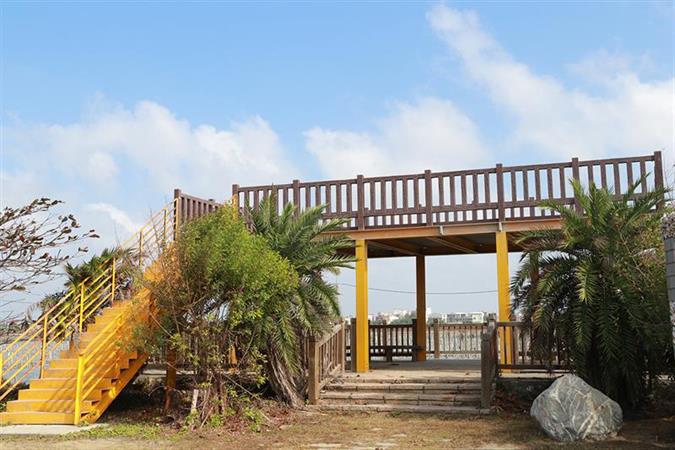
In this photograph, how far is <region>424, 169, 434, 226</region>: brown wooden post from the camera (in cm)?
1540

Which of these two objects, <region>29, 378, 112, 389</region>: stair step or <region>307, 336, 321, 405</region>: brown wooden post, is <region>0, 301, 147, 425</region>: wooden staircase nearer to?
<region>29, 378, 112, 389</region>: stair step

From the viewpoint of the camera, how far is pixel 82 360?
11.0 m

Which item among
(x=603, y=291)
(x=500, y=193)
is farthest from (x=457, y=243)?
(x=603, y=291)

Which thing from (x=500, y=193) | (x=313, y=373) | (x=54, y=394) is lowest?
(x=54, y=394)

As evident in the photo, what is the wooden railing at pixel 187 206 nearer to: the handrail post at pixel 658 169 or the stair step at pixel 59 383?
the stair step at pixel 59 383

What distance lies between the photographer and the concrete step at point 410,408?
11821mm

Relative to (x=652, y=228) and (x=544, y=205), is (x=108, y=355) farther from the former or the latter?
(x=652, y=228)

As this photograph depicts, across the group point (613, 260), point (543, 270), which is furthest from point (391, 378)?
point (613, 260)

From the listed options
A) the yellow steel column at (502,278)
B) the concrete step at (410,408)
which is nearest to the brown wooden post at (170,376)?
the concrete step at (410,408)

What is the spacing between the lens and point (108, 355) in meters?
12.0

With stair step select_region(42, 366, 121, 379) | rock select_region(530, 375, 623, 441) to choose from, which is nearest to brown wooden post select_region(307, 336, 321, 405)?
stair step select_region(42, 366, 121, 379)

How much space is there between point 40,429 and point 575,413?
26.0 feet

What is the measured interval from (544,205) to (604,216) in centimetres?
112

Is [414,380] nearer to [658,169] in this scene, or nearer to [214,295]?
[214,295]
